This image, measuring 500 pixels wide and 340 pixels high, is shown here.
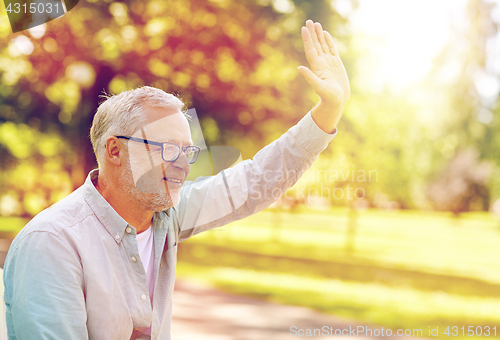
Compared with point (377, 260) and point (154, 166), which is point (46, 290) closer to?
point (154, 166)

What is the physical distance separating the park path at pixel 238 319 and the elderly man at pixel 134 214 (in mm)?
3742

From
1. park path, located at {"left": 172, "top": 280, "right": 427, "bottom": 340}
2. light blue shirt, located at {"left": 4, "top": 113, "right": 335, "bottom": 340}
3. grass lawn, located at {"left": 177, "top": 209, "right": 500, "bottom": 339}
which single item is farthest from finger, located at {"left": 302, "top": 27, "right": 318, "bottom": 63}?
grass lawn, located at {"left": 177, "top": 209, "right": 500, "bottom": 339}

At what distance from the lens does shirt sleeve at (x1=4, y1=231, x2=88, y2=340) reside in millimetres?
1178

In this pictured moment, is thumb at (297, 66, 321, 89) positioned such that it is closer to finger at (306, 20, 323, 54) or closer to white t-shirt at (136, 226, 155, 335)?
finger at (306, 20, 323, 54)

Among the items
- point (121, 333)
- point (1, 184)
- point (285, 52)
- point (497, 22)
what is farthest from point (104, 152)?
point (1, 184)

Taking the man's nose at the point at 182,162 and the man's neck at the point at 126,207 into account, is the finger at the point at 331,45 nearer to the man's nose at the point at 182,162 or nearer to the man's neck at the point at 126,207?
the man's nose at the point at 182,162

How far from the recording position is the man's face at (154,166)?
148 cm

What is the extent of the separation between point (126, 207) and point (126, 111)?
1.07 ft

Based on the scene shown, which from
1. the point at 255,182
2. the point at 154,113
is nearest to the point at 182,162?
the point at 154,113

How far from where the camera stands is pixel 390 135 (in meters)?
11.2

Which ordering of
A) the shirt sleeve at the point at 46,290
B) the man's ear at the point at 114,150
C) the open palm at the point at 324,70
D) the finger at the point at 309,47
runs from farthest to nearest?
the finger at the point at 309,47 → the open palm at the point at 324,70 → the man's ear at the point at 114,150 → the shirt sleeve at the point at 46,290

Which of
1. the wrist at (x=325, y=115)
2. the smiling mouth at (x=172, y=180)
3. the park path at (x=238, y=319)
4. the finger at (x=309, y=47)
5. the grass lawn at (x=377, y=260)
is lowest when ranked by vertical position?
the grass lawn at (x=377, y=260)

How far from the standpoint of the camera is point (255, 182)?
166cm

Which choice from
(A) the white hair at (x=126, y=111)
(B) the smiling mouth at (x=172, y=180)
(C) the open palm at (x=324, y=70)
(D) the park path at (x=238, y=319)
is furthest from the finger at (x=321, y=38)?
(D) the park path at (x=238, y=319)
